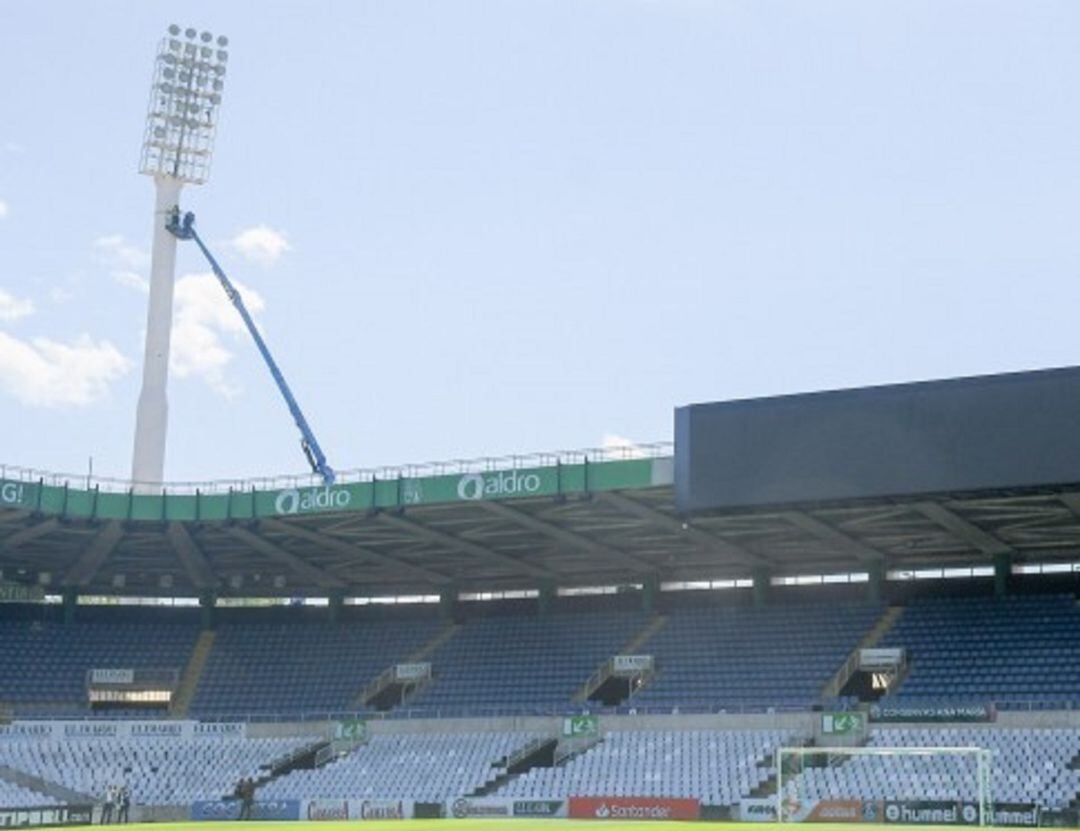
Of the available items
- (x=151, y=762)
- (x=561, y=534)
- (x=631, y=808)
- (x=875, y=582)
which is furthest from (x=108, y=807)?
(x=875, y=582)

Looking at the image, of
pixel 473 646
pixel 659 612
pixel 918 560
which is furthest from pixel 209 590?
pixel 918 560

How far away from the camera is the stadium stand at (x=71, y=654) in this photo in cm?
6969

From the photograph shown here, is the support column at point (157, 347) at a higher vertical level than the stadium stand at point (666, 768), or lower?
higher

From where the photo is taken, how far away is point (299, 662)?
239 feet

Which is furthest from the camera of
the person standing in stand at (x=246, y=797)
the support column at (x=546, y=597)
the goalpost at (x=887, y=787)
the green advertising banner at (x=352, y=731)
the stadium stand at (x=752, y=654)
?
the support column at (x=546, y=597)

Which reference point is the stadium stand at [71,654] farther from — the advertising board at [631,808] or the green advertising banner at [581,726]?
the advertising board at [631,808]

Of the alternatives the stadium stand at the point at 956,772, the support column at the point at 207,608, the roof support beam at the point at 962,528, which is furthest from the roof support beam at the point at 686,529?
the support column at the point at 207,608

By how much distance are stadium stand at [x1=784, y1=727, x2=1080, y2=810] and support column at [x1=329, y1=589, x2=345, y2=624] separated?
3132 cm

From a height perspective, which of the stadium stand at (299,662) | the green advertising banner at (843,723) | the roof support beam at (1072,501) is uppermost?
the roof support beam at (1072,501)

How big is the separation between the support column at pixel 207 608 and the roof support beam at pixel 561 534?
2154 cm

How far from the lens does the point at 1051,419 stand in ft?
152

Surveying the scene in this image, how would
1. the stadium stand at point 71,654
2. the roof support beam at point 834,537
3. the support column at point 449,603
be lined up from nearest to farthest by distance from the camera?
the roof support beam at point 834,537
the stadium stand at point 71,654
the support column at point 449,603

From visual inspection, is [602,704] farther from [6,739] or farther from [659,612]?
[6,739]

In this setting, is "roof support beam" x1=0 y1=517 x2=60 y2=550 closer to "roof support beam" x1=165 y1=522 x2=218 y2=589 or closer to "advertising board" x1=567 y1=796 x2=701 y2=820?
"roof support beam" x1=165 y1=522 x2=218 y2=589
